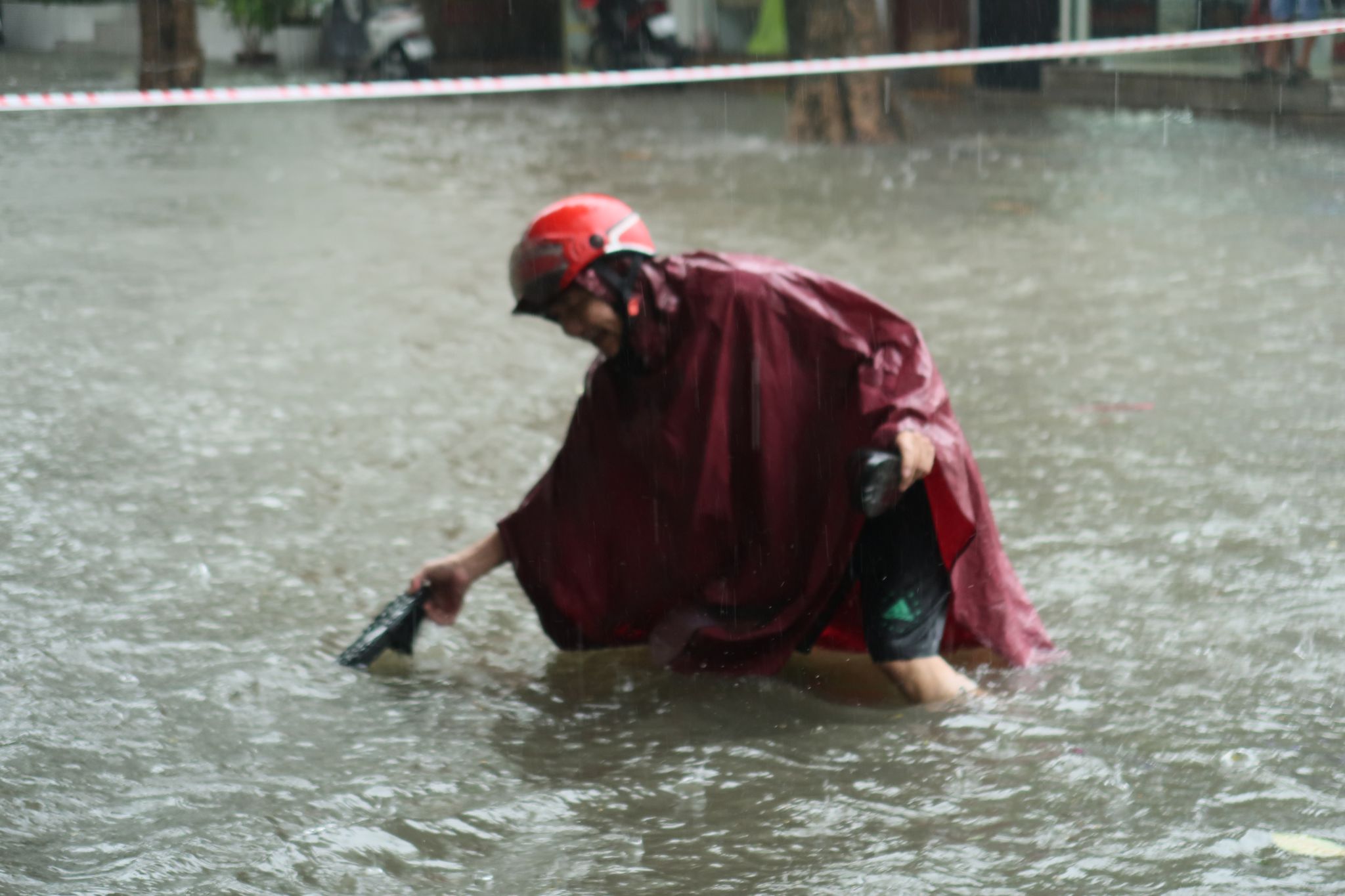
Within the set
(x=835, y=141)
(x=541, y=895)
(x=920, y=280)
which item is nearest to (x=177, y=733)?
(x=541, y=895)

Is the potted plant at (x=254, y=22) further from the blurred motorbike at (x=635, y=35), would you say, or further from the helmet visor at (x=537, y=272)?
the helmet visor at (x=537, y=272)

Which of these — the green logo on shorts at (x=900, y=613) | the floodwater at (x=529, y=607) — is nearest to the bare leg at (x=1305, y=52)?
the floodwater at (x=529, y=607)

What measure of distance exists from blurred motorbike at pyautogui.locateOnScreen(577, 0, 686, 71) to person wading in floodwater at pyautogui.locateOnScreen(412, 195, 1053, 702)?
1581 cm

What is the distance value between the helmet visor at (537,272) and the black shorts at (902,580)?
0.81 metres

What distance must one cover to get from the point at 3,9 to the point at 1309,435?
24.6m

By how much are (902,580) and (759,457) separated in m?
0.39

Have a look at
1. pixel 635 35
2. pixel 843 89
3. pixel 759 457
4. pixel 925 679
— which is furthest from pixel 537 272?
pixel 635 35

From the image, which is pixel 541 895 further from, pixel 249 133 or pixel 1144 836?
pixel 249 133

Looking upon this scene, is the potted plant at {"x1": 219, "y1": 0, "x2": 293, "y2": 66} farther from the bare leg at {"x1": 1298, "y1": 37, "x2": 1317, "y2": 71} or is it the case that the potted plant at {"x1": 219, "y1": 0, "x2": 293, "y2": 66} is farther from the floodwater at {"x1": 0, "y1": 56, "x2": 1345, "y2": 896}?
the bare leg at {"x1": 1298, "y1": 37, "x2": 1317, "y2": 71}

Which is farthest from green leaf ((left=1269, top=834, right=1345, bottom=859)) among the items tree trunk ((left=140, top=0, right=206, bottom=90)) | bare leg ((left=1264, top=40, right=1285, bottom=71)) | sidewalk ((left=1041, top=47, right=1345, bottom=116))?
tree trunk ((left=140, top=0, right=206, bottom=90))

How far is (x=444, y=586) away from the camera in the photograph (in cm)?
383

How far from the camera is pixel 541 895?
2922 millimetres

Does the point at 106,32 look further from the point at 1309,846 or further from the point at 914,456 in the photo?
the point at 1309,846

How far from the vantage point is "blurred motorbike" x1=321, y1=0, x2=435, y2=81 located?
21125 mm
